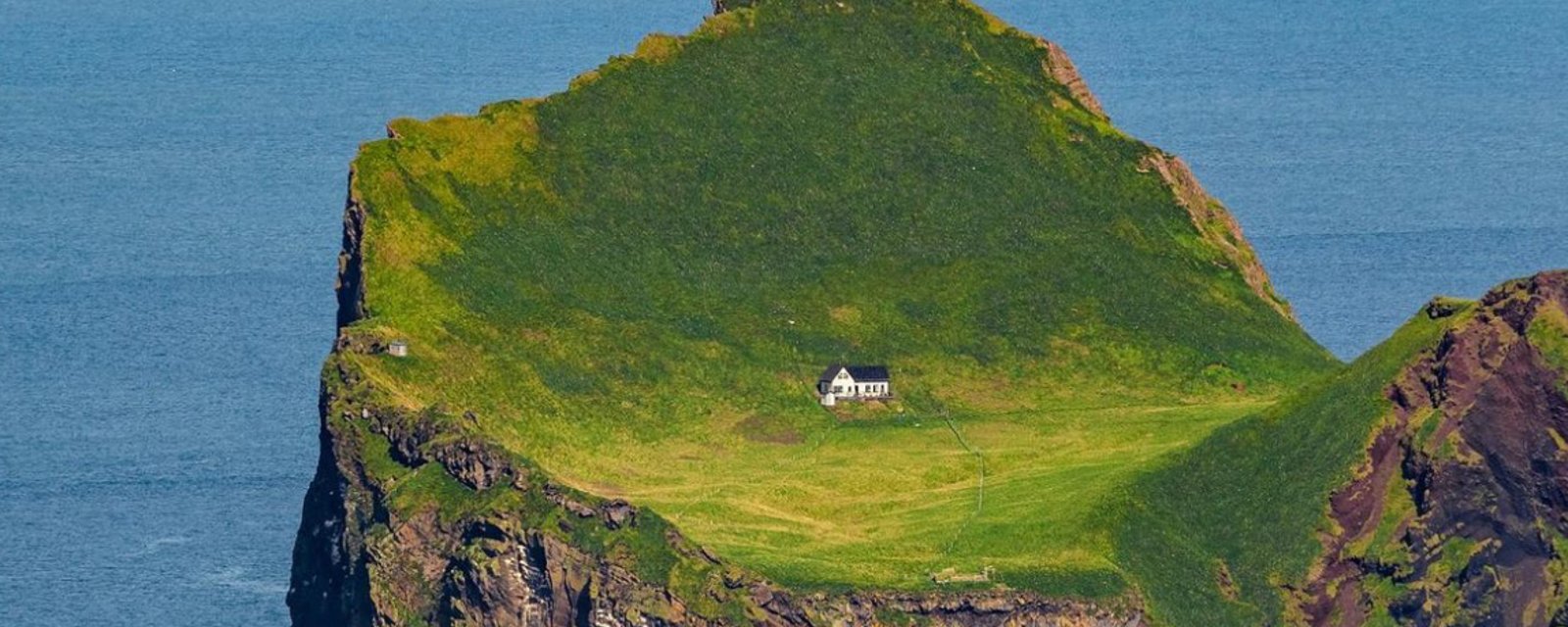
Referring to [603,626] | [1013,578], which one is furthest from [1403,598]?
[603,626]

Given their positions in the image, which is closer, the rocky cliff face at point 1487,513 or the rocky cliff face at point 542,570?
the rocky cliff face at point 542,570

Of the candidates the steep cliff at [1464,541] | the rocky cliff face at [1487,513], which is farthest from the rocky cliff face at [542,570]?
the rocky cliff face at [1487,513]

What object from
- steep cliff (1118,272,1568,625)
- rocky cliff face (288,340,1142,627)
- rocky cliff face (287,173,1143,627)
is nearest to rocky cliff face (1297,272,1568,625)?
steep cliff (1118,272,1568,625)

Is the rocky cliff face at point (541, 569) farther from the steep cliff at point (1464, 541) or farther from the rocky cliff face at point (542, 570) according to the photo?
the steep cliff at point (1464, 541)

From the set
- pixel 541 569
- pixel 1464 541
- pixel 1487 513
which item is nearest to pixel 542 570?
pixel 541 569

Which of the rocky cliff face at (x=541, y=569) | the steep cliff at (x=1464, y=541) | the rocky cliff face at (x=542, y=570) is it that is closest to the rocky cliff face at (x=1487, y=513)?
the steep cliff at (x=1464, y=541)

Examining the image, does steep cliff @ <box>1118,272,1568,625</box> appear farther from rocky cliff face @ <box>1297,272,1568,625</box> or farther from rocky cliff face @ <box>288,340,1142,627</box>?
rocky cliff face @ <box>288,340,1142,627</box>

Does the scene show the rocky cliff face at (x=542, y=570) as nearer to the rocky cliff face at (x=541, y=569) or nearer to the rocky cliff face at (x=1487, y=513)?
the rocky cliff face at (x=541, y=569)

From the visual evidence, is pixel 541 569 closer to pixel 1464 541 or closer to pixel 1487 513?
pixel 1464 541
